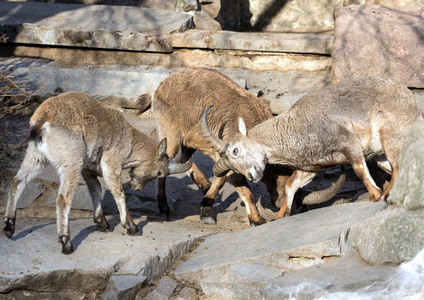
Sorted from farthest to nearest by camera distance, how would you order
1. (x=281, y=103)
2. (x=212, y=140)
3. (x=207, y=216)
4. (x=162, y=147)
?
(x=281, y=103) < (x=207, y=216) < (x=212, y=140) < (x=162, y=147)

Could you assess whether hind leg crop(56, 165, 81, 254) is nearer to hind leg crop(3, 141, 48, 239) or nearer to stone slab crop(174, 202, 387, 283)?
hind leg crop(3, 141, 48, 239)

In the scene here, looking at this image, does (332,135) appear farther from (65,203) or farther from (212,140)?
(65,203)

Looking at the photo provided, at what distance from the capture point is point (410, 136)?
452cm

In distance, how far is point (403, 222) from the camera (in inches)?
161

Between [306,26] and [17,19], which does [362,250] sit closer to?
[17,19]

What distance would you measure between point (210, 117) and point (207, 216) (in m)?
1.29

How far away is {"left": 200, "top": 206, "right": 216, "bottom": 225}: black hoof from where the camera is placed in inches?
288

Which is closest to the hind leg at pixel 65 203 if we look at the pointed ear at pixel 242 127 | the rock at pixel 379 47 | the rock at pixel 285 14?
the pointed ear at pixel 242 127

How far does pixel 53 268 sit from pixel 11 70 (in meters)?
6.03

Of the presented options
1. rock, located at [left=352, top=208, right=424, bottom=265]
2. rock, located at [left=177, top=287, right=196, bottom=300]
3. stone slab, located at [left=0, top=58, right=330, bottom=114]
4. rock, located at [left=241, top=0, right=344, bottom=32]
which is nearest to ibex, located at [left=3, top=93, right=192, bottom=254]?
rock, located at [left=177, top=287, right=196, bottom=300]

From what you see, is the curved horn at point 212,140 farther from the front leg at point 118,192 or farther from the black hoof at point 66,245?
the black hoof at point 66,245

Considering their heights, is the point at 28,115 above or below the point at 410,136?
below

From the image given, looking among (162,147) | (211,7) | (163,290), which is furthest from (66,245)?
(211,7)

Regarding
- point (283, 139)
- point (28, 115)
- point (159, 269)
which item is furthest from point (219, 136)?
point (28, 115)
